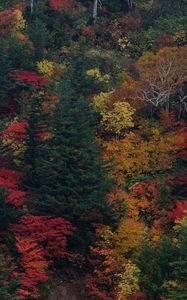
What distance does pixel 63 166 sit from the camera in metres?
39.2

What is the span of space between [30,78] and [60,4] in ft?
60.6

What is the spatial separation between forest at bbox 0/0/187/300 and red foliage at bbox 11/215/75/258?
8cm

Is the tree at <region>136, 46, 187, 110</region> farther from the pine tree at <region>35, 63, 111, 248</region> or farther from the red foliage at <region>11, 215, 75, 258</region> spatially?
the red foliage at <region>11, 215, 75, 258</region>

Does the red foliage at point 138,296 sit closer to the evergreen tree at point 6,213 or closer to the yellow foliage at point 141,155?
the evergreen tree at point 6,213

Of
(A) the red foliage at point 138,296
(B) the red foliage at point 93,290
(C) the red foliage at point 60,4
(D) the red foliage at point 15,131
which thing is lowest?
(B) the red foliage at point 93,290

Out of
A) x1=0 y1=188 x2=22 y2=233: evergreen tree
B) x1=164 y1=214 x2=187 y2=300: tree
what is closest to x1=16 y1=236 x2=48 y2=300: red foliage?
x1=0 y1=188 x2=22 y2=233: evergreen tree

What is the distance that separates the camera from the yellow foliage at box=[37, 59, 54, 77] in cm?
5681

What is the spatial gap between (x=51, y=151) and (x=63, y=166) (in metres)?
1.43

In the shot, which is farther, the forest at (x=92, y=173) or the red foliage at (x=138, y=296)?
the forest at (x=92, y=173)

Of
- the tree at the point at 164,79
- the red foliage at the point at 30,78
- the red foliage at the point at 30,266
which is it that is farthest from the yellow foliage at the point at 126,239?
the red foliage at the point at 30,78

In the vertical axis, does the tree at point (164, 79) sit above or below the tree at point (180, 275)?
above

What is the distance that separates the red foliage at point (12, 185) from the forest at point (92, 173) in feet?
0.47

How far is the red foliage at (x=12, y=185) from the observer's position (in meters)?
37.2

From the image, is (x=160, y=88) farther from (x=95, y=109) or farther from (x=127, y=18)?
(x=127, y=18)
